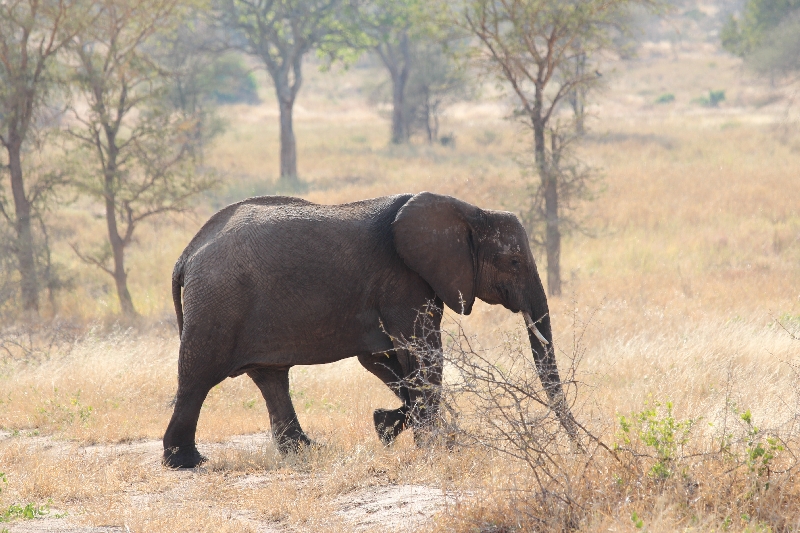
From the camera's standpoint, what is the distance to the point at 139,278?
68.9ft

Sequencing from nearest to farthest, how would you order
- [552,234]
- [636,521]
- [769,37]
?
[636,521], [552,234], [769,37]

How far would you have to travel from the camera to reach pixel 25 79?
1669 centimetres

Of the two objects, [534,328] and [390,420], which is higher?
[534,328]

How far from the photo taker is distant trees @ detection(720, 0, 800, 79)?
3478cm

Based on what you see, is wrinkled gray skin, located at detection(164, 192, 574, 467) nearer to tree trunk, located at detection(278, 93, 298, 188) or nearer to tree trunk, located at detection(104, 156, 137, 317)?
tree trunk, located at detection(104, 156, 137, 317)

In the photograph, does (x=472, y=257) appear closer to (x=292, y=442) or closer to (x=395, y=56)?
(x=292, y=442)

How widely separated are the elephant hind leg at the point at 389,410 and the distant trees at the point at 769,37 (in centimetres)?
3142

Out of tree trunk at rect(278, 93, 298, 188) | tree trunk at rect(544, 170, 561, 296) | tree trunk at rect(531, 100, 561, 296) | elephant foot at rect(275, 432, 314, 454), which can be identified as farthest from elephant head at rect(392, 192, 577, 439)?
tree trunk at rect(278, 93, 298, 188)

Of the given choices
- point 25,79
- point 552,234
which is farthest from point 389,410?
point 25,79

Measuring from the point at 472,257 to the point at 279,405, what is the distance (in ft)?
7.01

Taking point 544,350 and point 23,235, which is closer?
point 544,350

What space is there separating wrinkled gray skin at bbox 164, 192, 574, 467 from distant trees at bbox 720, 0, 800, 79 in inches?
1221

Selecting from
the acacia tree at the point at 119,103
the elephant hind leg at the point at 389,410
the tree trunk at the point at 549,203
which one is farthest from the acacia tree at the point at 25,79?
the elephant hind leg at the point at 389,410

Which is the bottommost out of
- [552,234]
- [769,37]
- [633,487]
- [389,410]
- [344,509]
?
[344,509]
